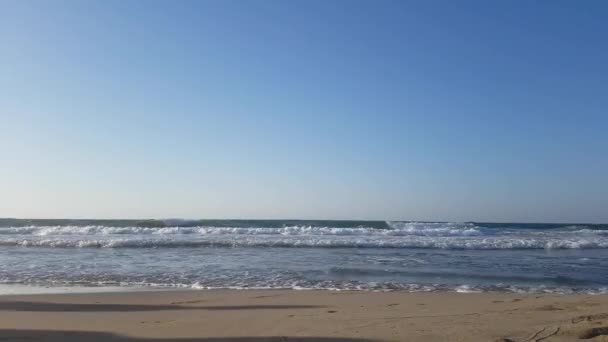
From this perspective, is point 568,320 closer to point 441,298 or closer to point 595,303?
point 595,303

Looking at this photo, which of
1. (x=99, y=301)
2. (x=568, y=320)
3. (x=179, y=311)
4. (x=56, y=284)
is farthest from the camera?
(x=56, y=284)

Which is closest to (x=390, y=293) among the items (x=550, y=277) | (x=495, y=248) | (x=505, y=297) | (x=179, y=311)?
(x=505, y=297)

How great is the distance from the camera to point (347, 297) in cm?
919

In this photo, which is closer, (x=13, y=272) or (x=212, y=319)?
(x=212, y=319)

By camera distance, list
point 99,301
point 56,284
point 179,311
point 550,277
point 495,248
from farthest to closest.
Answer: point 495,248 < point 550,277 < point 56,284 < point 99,301 < point 179,311

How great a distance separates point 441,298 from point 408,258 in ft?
23.5

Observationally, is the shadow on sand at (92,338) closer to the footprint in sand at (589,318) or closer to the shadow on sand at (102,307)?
the shadow on sand at (102,307)

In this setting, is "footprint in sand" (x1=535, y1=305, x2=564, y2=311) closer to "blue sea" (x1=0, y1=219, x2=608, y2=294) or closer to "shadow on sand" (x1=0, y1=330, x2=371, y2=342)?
"blue sea" (x1=0, y1=219, x2=608, y2=294)

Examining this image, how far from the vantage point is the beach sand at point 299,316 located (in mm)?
5902

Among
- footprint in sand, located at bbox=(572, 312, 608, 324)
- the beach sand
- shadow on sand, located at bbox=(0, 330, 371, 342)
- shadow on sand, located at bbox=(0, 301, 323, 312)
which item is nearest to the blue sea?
the beach sand

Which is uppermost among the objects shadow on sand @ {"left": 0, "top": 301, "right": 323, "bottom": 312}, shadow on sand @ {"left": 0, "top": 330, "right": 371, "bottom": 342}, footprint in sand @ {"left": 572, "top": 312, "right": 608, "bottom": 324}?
footprint in sand @ {"left": 572, "top": 312, "right": 608, "bottom": 324}

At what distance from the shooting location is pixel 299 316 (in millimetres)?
7305

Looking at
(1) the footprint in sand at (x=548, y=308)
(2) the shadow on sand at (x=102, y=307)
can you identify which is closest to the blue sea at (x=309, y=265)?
(2) the shadow on sand at (x=102, y=307)

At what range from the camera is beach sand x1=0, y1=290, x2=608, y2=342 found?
5.90m
